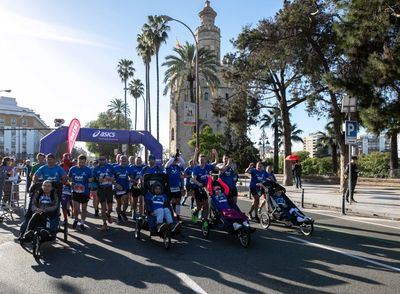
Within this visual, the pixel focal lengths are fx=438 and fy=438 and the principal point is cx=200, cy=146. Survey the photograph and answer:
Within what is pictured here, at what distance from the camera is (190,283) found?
652cm

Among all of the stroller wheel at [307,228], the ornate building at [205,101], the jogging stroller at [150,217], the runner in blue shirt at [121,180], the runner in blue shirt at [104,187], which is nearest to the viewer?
the jogging stroller at [150,217]

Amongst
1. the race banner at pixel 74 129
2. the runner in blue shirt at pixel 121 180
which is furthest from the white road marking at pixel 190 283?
the race banner at pixel 74 129

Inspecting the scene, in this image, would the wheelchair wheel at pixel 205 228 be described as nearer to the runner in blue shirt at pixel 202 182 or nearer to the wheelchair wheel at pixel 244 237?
the runner in blue shirt at pixel 202 182

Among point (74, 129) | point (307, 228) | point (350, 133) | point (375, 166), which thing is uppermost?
point (74, 129)

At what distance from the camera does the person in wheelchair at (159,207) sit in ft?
30.5

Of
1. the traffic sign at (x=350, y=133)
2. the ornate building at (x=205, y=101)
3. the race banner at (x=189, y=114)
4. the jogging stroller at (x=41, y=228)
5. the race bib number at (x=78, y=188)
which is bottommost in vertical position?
the jogging stroller at (x=41, y=228)

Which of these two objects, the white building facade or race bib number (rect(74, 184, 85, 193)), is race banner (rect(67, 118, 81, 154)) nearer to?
race bib number (rect(74, 184, 85, 193))

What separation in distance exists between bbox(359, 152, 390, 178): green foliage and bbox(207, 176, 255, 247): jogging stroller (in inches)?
1051

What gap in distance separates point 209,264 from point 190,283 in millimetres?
1220

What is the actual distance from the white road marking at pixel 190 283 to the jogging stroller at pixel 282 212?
463cm

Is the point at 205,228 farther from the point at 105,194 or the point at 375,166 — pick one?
the point at 375,166

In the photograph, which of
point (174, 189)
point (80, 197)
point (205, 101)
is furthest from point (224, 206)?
point (205, 101)

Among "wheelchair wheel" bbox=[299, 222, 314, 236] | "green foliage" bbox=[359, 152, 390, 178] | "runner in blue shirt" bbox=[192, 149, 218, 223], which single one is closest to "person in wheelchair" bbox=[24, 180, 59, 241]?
"runner in blue shirt" bbox=[192, 149, 218, 223]

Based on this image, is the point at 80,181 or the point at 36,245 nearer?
the point at 36,245
